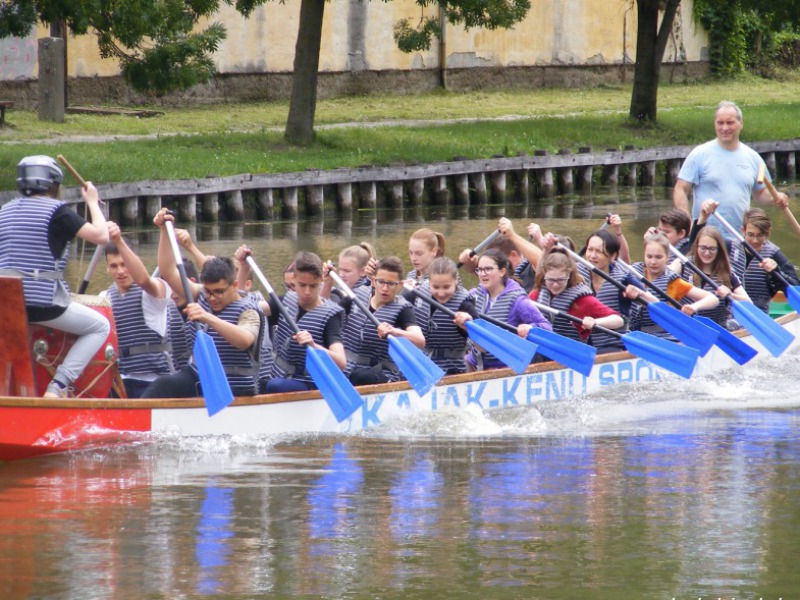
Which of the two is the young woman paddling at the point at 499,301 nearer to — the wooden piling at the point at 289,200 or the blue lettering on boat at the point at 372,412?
the blue lettering on boat at the point at 372,412

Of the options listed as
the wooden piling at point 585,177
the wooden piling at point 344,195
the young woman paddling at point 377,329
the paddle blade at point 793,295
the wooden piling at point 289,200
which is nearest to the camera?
the young woman paddling at point 377,329

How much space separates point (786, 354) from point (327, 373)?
517cm

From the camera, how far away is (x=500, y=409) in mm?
9781

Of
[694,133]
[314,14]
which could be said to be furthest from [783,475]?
[694,133]

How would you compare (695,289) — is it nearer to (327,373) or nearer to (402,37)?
(327,373)

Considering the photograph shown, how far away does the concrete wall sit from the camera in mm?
26219

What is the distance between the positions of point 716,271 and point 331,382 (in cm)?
397

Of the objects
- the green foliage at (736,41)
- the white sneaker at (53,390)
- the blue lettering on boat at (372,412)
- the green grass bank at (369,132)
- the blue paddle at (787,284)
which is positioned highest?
the green foliage at (736,41)

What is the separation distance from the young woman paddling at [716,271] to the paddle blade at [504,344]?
89.1 inches

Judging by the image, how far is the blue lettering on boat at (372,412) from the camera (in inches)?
359

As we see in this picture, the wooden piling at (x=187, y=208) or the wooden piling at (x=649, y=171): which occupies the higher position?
the wooden piling at (x=649, y=171)

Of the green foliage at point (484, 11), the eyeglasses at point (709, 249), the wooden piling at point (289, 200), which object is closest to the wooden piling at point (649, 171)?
Answer: the green foliage at point (484, 11)

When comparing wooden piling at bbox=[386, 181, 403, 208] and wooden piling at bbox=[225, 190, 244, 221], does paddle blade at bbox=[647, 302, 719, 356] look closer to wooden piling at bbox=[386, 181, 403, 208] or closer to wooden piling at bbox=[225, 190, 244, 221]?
wooden piling at bbox=[225, 190, 244, 221]

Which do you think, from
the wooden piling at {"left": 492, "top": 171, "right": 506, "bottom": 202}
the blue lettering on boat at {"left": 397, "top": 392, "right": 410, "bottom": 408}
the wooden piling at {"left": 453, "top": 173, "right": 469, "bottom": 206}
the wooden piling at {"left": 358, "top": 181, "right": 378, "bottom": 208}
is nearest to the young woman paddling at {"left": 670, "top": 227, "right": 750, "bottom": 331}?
the blue lettering on boat at {"left": 397, "top": 392, "right": 410, "bottom": 408}
